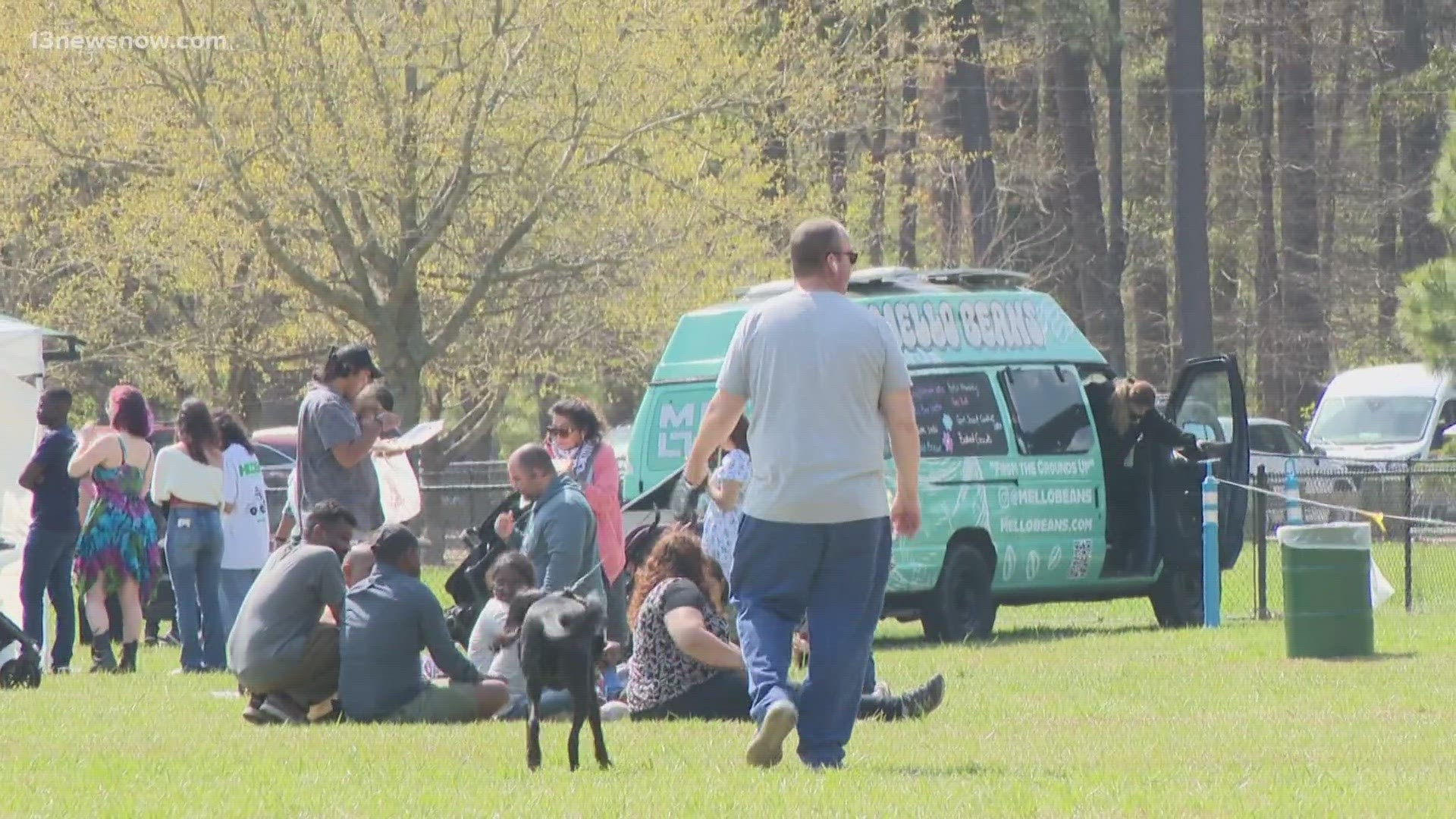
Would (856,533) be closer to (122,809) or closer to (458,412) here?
(122,809)

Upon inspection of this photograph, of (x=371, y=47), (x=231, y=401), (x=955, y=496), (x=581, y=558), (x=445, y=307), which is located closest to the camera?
(x=581, y=558)

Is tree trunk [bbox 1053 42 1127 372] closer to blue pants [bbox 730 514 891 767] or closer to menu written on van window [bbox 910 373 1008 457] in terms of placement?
menu written on van window [bbox 910 373 1008 457]

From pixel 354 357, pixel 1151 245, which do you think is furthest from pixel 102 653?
pixel 1151 245

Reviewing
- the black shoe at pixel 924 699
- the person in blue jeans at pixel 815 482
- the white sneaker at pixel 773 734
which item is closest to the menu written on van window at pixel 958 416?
the black shoe at pixel 924 699

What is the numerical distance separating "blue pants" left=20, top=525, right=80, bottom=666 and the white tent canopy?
0.60 m

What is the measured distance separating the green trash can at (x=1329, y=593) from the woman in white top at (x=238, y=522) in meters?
6.14

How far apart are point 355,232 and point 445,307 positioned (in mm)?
2455

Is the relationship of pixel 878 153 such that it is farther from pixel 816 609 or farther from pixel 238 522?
pixel 816 609

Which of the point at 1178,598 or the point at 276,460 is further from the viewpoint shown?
the point at 276,460

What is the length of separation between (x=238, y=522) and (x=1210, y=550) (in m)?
6.67

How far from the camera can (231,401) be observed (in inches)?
1112

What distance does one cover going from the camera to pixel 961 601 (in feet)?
50.5

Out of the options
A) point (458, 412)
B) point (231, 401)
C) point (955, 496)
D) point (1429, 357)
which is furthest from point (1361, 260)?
point (955, 496)

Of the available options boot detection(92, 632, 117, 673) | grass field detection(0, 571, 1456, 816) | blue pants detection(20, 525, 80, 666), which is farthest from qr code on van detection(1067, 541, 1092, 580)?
blue pants detection(20, 525, 80, 666)
